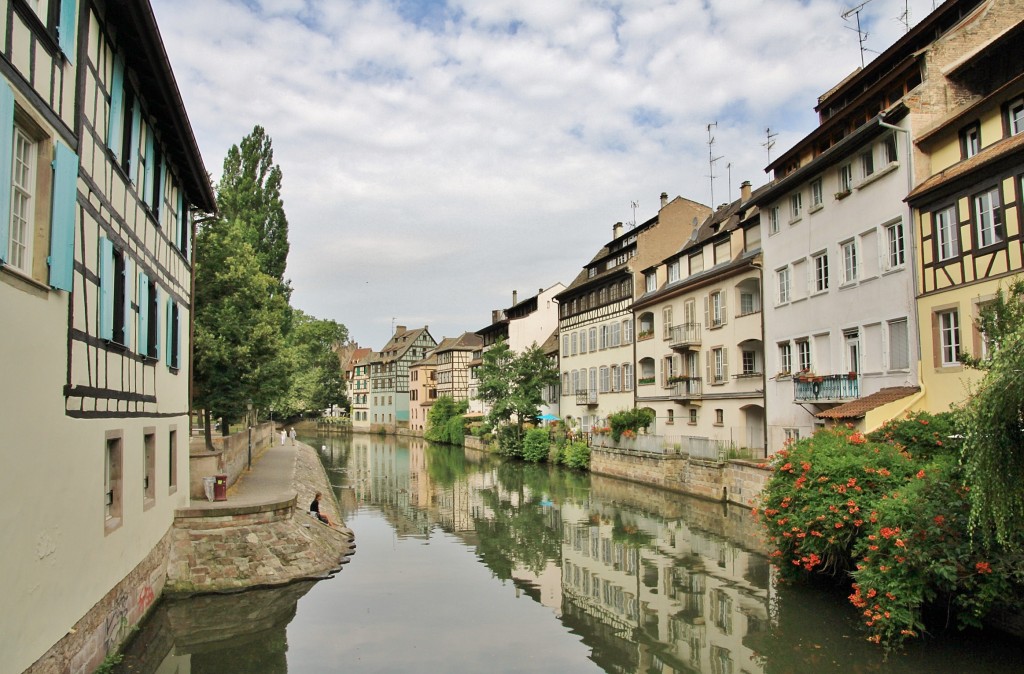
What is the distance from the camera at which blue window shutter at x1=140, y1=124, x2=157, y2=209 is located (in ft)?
39.7

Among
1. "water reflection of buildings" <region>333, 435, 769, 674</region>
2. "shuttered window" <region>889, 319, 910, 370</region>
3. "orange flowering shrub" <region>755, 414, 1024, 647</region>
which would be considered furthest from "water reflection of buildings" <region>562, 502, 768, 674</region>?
"shuttered window" <region>889, 319, 910, 370</region>

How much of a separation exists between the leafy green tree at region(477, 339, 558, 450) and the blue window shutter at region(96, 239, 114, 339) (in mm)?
35408

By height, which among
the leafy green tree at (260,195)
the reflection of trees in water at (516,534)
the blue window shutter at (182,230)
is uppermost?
the leafy green tree at (260,195)

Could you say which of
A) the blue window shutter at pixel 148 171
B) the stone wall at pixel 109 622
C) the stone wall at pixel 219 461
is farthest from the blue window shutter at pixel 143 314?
the stone wall at pixel 219 461

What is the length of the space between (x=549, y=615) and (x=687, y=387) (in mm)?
18843

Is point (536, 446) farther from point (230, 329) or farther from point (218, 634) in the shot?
point (218, 634)

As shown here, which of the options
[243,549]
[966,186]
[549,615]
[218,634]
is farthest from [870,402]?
[218,634]

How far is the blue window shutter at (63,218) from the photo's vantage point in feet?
23.7

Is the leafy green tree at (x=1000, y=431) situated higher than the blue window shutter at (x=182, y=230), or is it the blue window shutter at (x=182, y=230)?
the blue window shutter at (x=182, y=230)

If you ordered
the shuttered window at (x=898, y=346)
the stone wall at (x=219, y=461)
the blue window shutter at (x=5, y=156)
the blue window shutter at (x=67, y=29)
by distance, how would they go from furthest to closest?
the shuttered window at (x=898, y=346) < the stone wall at (x=219, y=461) < the blue window shutter at (x=67, y=29) < the blue window shutter at (x=5, y=156)

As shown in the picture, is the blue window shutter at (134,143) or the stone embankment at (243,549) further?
the stone embankment at (243,549)

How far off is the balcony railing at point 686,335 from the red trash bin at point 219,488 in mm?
18976

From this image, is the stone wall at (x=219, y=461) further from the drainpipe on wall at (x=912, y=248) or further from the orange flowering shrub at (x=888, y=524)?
the drainpipe on wall at (x=912, y=248)

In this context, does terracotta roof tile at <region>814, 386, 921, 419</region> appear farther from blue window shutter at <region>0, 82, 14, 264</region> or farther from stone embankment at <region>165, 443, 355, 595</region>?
blue window shutter at <region>0, 82, 14, 264</region>
